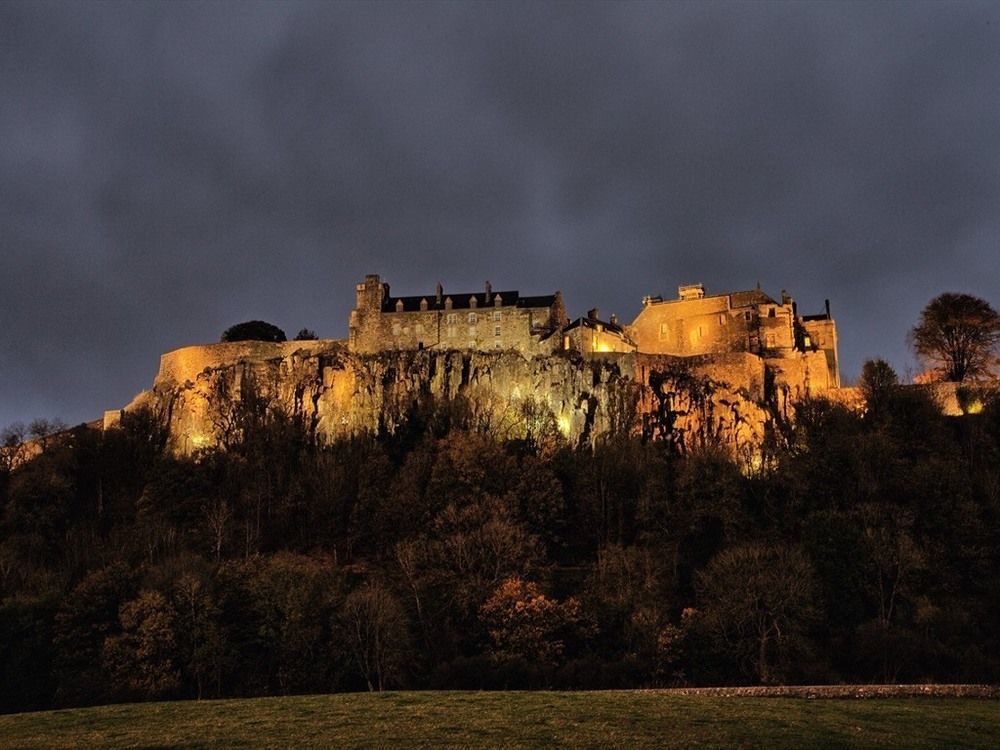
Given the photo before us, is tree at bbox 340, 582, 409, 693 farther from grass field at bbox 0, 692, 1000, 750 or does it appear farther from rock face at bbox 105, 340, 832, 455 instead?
rock face at bbox 105, 340, 832, 455

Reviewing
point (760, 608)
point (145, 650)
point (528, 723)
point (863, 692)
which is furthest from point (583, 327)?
point (528, 723)

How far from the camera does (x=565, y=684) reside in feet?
107

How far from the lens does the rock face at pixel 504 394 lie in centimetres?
6309

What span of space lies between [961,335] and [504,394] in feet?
111

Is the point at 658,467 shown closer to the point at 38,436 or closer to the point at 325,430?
the point at 325,430

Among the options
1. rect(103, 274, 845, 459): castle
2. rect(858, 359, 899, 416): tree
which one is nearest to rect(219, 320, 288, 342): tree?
rect(103, 274, 845, 459): castle

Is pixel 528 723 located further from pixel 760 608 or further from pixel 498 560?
pixel 498 560

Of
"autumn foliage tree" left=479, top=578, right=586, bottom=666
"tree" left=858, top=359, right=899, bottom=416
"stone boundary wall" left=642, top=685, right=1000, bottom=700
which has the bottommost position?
"stone boundary wall" left=642, top=685, right=1000, bottom=700

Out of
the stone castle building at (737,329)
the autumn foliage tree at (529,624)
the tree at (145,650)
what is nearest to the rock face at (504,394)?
the stone castle building at (737,329)

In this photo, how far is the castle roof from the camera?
73250 millimetres

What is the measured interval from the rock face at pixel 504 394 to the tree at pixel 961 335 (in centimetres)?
1386

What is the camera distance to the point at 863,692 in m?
24.6

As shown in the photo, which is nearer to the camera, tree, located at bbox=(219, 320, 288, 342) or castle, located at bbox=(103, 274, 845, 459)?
castle, located at bbox=(103, 274, 845, 459)

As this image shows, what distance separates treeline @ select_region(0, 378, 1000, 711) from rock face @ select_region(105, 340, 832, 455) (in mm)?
1539
